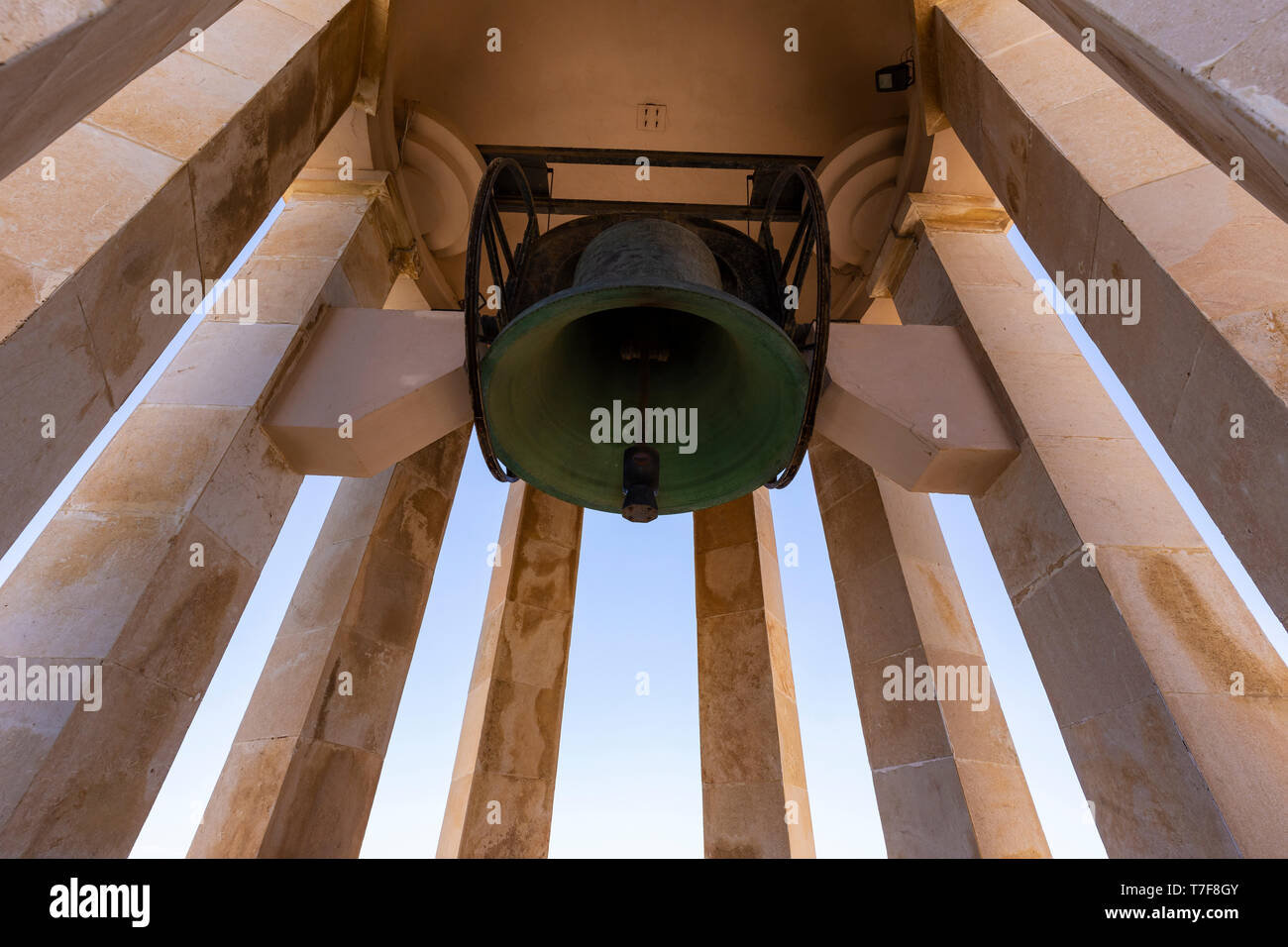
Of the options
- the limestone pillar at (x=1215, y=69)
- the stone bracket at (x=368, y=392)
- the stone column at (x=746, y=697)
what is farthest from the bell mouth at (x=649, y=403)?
the stone column at (x=746, y=697)

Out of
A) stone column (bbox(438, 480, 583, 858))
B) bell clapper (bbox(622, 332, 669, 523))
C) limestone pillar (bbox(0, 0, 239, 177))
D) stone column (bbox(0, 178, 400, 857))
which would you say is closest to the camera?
limestone pillar (bbox(0, 0, 239, 177))

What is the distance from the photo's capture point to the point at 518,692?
6.85m

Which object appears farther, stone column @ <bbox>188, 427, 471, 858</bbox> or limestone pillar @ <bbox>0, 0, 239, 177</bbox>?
stone column @ <bbox>188, 427, 471, 858</bbox>

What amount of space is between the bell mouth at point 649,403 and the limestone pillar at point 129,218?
1.40 metres

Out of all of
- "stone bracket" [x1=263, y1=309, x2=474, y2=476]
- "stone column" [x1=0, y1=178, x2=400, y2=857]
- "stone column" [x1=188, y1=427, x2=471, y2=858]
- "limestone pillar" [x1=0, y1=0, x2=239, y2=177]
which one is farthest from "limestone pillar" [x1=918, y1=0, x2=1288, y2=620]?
"stone column" [x1=188, y1=427, x2=471, y2=858]

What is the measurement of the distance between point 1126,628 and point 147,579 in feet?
13.2

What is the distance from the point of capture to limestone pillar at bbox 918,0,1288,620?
2.44 metres

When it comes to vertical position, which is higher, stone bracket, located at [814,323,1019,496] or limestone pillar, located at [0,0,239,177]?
limestone pillar, located at [0,0,239,177]

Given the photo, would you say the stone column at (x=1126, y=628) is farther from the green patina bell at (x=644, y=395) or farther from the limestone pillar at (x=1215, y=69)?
the limestone pillar at (x=1215, y=69)

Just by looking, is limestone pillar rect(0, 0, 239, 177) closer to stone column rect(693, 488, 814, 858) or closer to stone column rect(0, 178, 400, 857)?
stone column rect(0, 178, 400, 857)

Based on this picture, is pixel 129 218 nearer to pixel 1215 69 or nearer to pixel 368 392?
pixel 368 392

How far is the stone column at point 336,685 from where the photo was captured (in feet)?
15.9

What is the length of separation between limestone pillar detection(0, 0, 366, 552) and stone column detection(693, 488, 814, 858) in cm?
517
